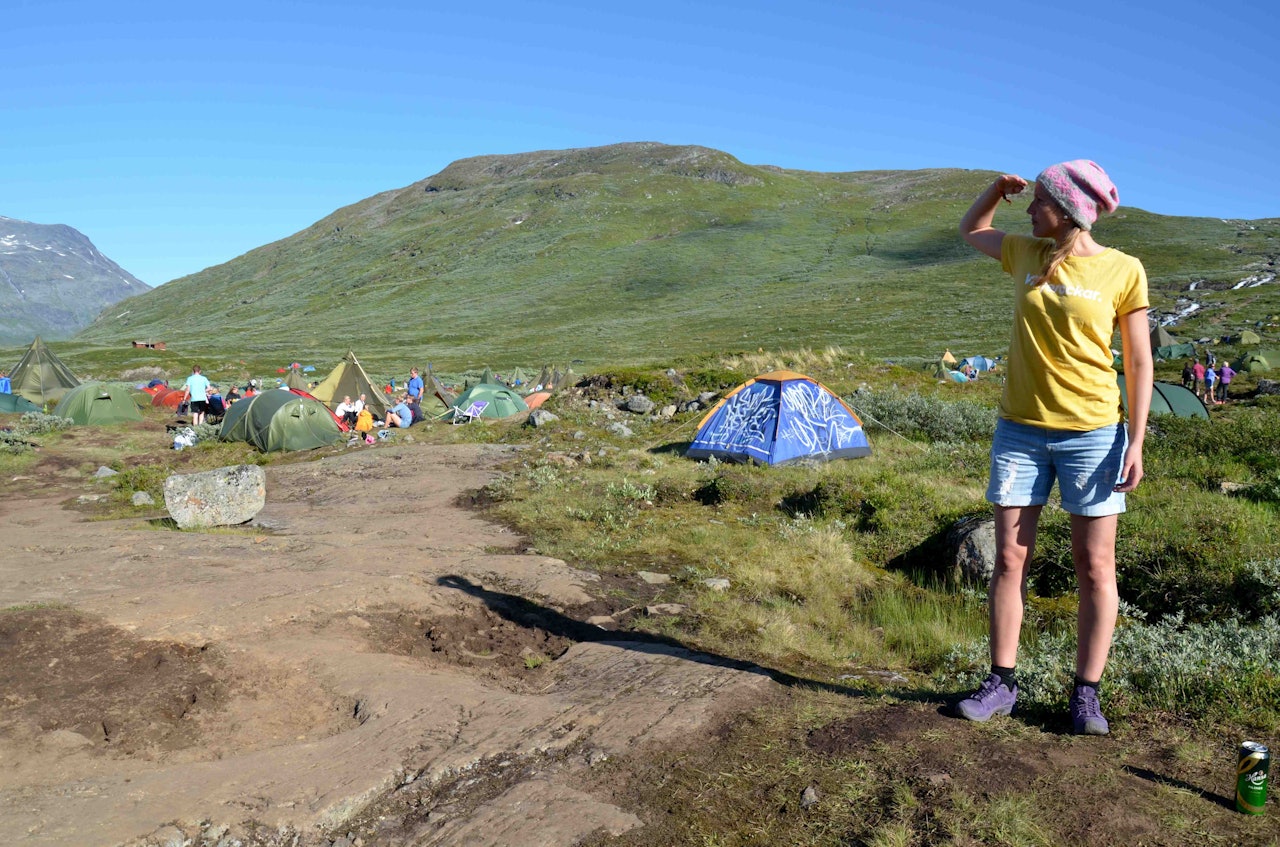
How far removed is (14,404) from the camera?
87.2 feet

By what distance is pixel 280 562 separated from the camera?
8.21 metres

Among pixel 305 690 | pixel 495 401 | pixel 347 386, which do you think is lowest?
pixel 305 690

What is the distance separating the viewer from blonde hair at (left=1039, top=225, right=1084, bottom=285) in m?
3.67

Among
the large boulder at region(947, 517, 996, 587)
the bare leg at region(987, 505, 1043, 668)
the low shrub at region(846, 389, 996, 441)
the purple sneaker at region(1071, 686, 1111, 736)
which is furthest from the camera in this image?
the low shrub at region(846, 389, 996, 441)

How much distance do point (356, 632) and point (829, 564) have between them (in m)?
4.47

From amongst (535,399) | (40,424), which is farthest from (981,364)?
(40,424)

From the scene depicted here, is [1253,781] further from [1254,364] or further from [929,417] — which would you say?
[1254,364]

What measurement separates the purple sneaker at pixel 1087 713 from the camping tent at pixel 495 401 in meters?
19.7

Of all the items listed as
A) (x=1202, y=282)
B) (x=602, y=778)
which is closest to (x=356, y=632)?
(x=602, y=778)

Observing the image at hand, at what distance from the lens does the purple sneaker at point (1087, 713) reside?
3.79m

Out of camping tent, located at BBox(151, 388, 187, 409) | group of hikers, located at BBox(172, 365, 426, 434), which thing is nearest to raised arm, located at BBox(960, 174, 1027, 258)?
group of hikers, located at BBox(172, 365, 426, 434)

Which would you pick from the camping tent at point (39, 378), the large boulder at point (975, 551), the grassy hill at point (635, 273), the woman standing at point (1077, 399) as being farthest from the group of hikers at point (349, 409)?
the grassy hill at point (635, 273)

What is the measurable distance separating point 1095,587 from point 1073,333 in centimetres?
112

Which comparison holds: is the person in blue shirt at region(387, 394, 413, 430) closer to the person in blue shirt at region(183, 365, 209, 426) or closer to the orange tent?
the orange tent
